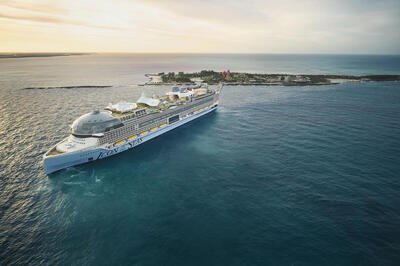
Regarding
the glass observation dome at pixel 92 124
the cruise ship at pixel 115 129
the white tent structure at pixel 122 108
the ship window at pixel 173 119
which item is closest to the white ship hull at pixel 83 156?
the cruise ship at pixel 115 129

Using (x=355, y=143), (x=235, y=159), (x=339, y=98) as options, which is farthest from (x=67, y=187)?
(x=339, y=98)

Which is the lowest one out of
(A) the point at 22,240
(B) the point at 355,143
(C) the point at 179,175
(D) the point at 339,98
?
(A) the point at 22,240

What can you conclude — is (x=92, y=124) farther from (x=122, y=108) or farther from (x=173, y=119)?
(x=173, y=119)

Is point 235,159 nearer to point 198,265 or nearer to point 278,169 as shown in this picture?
point 278,169

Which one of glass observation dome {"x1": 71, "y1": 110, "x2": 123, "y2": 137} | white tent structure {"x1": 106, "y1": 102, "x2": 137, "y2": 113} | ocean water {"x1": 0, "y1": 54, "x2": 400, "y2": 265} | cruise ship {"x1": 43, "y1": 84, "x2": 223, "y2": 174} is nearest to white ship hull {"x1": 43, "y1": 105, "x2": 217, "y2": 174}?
cruise ship {"x1": 43, "y1": 84, "x2": 223, "y2": 174}

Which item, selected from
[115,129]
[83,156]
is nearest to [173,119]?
[115,129]

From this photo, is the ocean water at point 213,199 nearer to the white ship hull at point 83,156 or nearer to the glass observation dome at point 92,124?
the white ship hull at point 83,156
